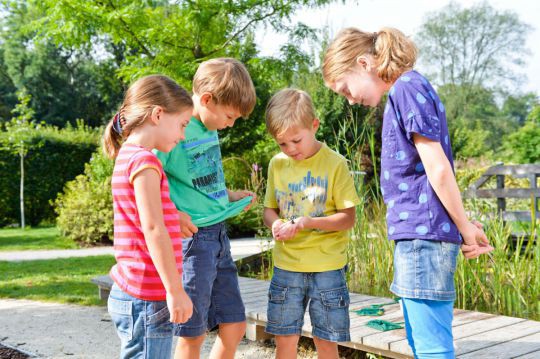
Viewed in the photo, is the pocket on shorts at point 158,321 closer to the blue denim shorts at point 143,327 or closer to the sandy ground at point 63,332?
the blue denim shorts at point 143,327

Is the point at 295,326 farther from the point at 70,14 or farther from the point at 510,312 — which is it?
the point at 70,14

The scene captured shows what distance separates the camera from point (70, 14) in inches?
306

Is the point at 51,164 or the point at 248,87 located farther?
the point at 51,164

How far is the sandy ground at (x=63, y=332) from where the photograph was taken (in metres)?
3.42

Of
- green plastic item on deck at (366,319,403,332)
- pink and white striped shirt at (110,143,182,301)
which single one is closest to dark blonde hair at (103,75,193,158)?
pink and white striped shirt at (110,143,182,301)

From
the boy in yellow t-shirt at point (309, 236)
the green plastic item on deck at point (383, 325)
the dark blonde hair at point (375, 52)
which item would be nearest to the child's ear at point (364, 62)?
the dark blonde hair at point (375, 52)

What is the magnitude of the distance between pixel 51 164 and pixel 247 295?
13558mm

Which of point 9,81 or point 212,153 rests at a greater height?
point 9,81

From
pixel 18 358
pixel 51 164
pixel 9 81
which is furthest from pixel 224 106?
pixel 9 81

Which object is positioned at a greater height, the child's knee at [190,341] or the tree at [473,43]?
the tree at [473,43]

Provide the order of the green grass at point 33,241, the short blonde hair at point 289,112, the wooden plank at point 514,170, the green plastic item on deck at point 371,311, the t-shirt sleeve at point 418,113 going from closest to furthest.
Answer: the t-shirt sleeve at point 418,113 < the short blonde hair at point 289,112 < the green plastic item on deck at point 371,311 < the wooden plank at point 514,170 < the green grass at point 33,241

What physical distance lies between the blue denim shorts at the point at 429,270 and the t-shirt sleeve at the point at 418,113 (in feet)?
1.11

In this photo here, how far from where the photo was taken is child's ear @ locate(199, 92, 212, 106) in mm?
2182

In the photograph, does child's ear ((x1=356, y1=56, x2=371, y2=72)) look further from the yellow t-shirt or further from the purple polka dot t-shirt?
the yellow t-shirt
